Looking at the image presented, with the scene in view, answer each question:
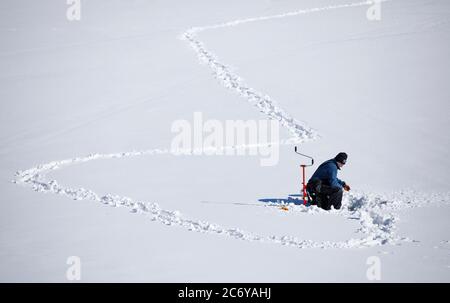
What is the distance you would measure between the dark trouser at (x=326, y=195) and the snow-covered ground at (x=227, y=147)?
25 cm

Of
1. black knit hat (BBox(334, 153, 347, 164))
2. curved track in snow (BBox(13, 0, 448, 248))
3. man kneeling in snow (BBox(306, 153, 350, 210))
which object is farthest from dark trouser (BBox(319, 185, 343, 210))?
black knit hat (BBox(334, 153, 347, 164))

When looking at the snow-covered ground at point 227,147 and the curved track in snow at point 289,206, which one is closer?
the snow-covered ground at point 227,147

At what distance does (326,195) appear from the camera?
1025cm

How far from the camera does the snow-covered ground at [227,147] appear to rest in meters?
8.36

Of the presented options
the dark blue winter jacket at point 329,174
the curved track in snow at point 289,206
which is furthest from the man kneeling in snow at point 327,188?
the curved track in snow at point 289,206

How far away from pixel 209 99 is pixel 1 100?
738cm

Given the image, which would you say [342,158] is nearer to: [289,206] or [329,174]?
[329,174]

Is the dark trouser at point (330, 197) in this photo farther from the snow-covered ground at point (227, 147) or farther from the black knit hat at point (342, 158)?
the black knit hat at point (342, 158)

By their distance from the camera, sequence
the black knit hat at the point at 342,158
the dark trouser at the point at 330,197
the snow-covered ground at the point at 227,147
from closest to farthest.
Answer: the snow-covered ground at the point at 227,147
the dark trouser at the point at 330,197
the black knit hat at the point at 342,158

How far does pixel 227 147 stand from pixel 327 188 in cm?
468

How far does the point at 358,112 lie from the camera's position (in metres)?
16.8
